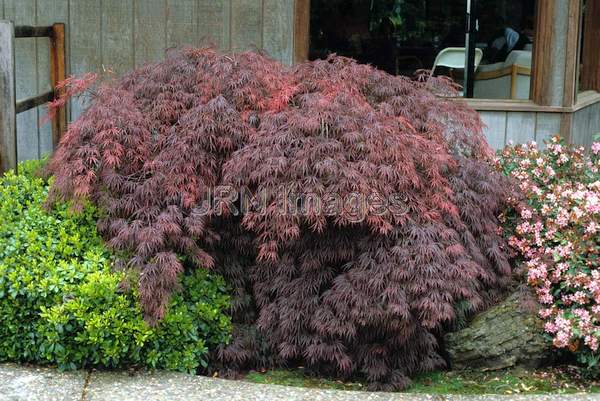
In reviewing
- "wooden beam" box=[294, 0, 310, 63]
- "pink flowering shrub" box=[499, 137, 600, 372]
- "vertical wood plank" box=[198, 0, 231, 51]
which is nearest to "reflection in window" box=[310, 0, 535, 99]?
"wooden beam" box=[294, 0, 310, 63]

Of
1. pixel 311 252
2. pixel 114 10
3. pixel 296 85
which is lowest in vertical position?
pixel 311 252

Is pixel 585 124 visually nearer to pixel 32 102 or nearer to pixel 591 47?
pixel 591 47

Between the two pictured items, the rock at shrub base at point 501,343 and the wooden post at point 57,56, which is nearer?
the rock at shrub base at point 501,343

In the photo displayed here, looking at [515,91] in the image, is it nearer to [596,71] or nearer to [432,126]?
[596,71]

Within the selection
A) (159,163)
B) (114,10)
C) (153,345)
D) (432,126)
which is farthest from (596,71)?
(153,345)

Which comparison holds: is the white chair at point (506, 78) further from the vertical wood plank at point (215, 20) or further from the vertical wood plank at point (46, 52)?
the vertical wood plank at point (46, 52)

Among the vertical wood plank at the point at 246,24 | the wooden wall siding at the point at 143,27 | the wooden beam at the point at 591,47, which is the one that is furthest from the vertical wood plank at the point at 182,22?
the wooden beam at the point at 591,47

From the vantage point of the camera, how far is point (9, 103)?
5.20 m

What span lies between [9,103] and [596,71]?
17.4ft

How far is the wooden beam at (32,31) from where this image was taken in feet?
17.8

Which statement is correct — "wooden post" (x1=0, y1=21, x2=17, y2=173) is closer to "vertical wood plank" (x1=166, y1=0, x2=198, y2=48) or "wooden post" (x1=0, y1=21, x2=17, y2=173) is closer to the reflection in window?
"vertical wood plank" (x1=166, y1=0, x2=198, y2=48)

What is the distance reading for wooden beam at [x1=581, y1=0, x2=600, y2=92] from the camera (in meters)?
7.80

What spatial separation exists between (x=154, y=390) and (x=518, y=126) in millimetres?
3819

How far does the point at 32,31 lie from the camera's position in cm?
573
